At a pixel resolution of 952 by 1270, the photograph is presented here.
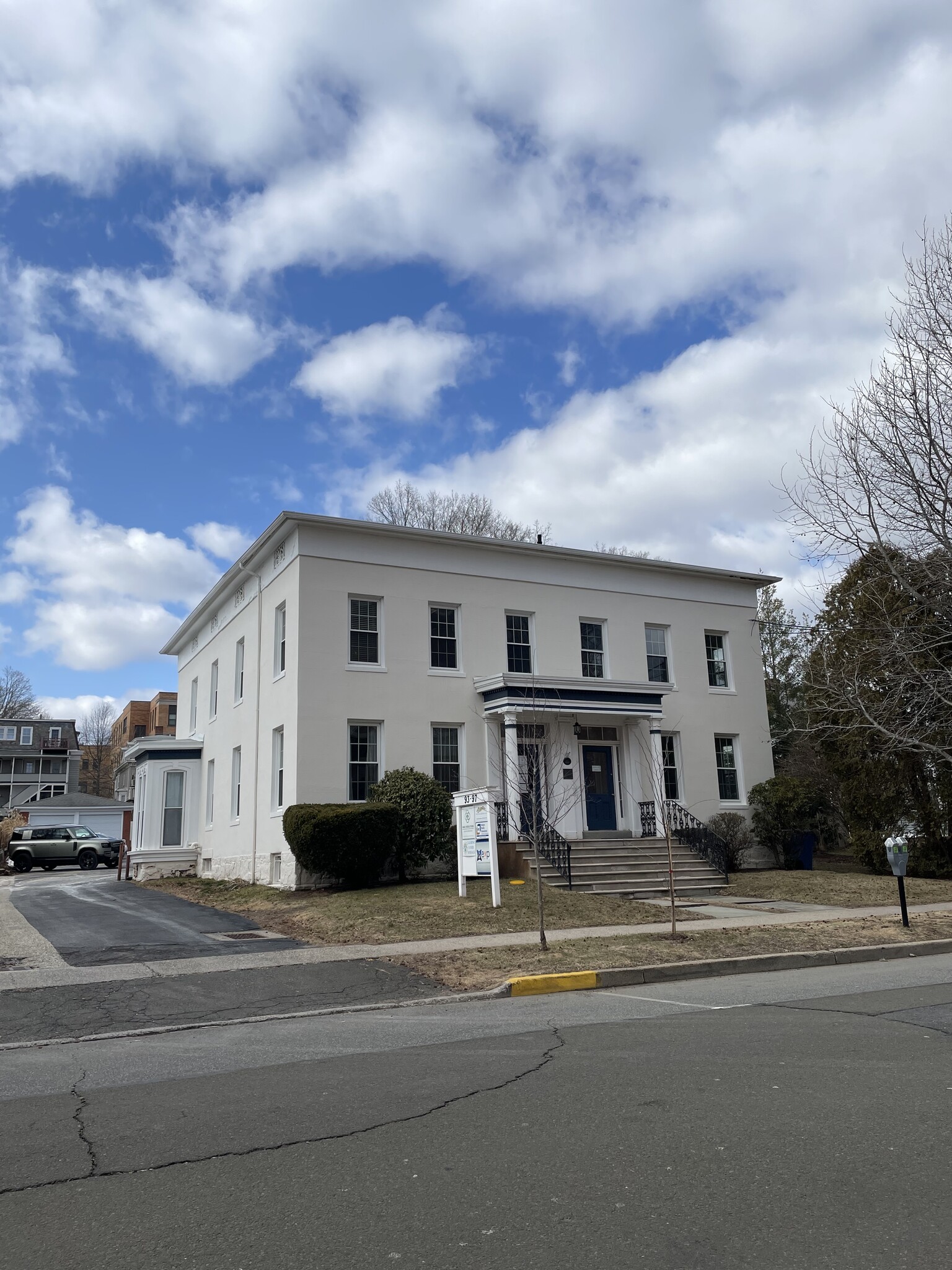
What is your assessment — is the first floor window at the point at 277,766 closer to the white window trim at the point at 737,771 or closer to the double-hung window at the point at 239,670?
the double-hung window at the point at 239,670

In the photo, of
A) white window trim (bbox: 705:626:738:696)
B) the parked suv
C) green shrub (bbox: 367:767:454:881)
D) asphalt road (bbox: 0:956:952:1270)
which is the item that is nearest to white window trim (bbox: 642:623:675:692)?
white window trim (bbox: 705:626:738:696)

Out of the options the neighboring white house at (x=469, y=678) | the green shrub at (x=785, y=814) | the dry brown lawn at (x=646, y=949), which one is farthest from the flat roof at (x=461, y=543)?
the dry brown lawn at (x=646, y=949)

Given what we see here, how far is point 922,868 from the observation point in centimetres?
2222

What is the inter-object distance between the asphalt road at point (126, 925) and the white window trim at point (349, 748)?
389 centimetres

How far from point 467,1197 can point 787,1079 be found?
268 centimetres

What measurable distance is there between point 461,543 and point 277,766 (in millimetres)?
6746

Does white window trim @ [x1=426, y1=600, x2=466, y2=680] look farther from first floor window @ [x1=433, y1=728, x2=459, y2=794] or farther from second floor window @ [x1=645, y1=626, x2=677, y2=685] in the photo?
second floor window @ [x1=645, y1=626, x2=677, y2=685]

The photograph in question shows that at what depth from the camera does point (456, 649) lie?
2380cm

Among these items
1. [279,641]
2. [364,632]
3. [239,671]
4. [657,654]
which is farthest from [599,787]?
[239,671]

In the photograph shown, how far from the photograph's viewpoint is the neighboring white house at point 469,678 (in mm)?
22266

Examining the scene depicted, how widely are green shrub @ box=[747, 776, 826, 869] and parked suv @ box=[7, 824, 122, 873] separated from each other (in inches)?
957

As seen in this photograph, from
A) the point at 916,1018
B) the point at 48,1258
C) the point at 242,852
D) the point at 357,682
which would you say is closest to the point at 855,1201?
the point at 48,1258

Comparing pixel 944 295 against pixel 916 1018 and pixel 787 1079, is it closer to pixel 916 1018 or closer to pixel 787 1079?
pixel 916 1018

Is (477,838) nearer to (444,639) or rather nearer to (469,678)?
(469,678)
